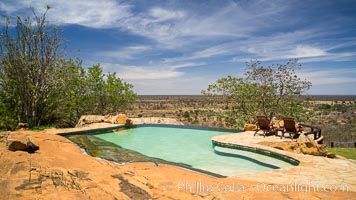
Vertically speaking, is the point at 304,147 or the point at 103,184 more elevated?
the point at 103,184

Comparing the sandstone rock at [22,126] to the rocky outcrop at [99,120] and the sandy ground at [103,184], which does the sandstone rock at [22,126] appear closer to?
the rocky outcrop at [99,120]

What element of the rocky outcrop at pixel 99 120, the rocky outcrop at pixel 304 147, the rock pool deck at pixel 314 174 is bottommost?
the rock pool deck at pixel 314 174

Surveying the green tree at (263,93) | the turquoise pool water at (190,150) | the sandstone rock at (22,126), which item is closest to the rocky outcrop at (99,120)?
the turquoise pool water at (190,150)

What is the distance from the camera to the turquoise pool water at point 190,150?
243 inches

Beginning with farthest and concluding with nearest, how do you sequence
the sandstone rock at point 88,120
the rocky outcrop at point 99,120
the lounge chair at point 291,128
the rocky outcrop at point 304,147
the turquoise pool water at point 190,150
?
the rocky outcrop at point 99,120, the sandstone rock at point 88,120, the lounge chair at point 291,128, the rocky outcrop at point 304,147, the turquoise pool water at point 190,150

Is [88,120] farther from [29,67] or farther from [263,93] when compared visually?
[263,93]

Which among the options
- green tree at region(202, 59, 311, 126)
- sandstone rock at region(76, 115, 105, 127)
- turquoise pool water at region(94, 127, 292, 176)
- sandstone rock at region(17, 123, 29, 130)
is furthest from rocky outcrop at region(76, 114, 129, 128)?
green tree at region(202, 59, 311, 126)

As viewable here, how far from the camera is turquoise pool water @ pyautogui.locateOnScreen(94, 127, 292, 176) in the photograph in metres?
6.17

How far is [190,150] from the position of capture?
8.33 meters

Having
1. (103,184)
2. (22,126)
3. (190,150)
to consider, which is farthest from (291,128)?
(22,126)

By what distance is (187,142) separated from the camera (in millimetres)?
9664

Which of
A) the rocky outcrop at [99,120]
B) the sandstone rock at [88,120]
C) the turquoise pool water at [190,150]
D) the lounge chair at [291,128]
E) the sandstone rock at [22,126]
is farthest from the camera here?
the rocky outcrop at [99,120]

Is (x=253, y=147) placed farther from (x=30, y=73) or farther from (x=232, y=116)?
(x=30, y=73)

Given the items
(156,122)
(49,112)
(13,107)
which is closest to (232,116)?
(156,122)
